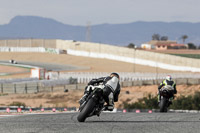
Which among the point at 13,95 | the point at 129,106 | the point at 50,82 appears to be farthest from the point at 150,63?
the point at 129,106

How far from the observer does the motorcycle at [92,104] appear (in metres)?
11.9

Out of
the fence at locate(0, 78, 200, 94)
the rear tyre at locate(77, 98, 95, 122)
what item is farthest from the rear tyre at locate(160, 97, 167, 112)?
the fence at locate(0, 78, 200, 94)

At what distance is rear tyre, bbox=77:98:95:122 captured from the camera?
11.9 meters

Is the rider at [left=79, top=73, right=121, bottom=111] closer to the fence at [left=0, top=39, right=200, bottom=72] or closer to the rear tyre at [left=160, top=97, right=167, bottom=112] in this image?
the rear tyre at [left=160, top=97, right=167, bottom=112]

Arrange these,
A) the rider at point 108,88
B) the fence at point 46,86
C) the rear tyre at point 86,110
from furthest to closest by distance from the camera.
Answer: the fence at point 46,86, the rider at point 108,88, the rear tyre at point 86,110

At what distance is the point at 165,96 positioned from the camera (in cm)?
1956

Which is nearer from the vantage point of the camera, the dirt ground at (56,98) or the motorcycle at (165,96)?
the motorcycle at (165,96)

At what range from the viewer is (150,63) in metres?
95.1

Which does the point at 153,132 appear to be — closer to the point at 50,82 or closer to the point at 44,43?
the point at 50,82

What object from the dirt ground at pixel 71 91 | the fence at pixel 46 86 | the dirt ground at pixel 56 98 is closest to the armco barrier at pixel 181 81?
the fence at pixel 46 86

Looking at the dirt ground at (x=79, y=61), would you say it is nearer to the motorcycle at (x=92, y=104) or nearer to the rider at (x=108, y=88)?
the rider at (x=108, y=88)

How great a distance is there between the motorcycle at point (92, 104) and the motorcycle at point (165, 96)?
730 cm

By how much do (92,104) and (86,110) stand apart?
25 centimetres

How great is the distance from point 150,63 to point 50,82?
147ft
